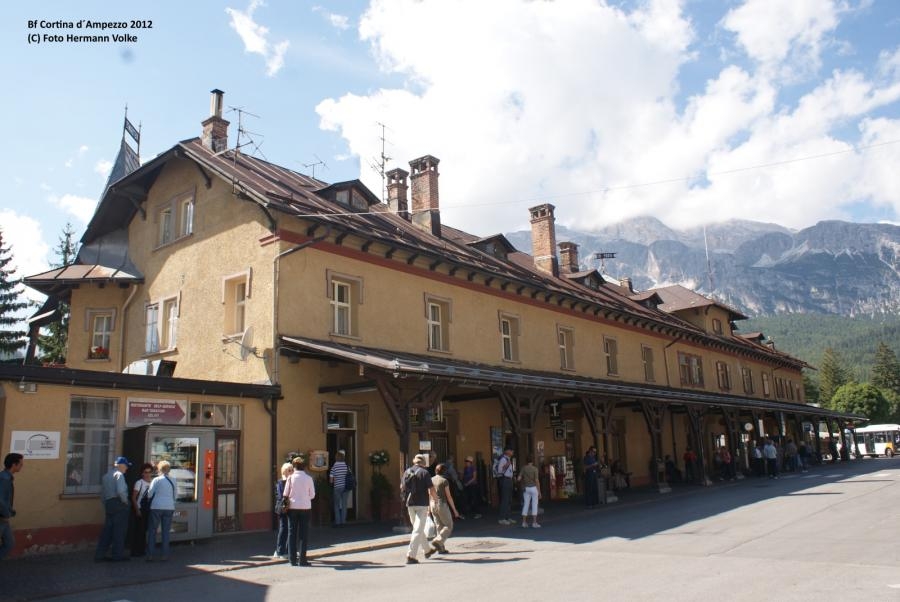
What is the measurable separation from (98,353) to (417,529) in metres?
13.6

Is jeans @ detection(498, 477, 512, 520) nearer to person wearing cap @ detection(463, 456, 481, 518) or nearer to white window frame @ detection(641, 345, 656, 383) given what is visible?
person wearing cap @ detection(463, 456, 481, 518)

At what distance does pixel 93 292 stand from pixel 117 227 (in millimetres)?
2639

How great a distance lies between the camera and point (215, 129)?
21.0 meters

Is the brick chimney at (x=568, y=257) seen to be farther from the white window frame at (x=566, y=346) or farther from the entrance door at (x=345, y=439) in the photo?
the entrance door at (x=345, y=439)

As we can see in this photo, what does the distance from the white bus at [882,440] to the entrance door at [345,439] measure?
4955 centimetres

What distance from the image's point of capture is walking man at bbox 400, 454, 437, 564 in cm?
1092

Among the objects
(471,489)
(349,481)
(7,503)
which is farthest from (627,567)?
(471,489)

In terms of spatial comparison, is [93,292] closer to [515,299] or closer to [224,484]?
[224,484]

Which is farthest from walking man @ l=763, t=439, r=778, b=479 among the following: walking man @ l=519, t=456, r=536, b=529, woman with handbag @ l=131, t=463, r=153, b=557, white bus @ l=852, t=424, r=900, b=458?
white bus @ l=852, t=424, r=900, b=458

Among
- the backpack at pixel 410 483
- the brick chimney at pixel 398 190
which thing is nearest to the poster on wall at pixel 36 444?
the backpack at pixel 410 483

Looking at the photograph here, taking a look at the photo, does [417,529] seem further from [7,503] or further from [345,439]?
[345,439]

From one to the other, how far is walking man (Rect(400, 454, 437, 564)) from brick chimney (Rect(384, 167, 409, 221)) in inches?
586

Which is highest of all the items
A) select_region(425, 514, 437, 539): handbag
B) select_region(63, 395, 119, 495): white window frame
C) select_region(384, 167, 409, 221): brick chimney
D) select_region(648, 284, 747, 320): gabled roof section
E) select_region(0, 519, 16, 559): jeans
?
select_region(384, 167, 409, 221): brick chimney

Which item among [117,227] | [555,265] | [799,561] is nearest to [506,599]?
[799,561]
